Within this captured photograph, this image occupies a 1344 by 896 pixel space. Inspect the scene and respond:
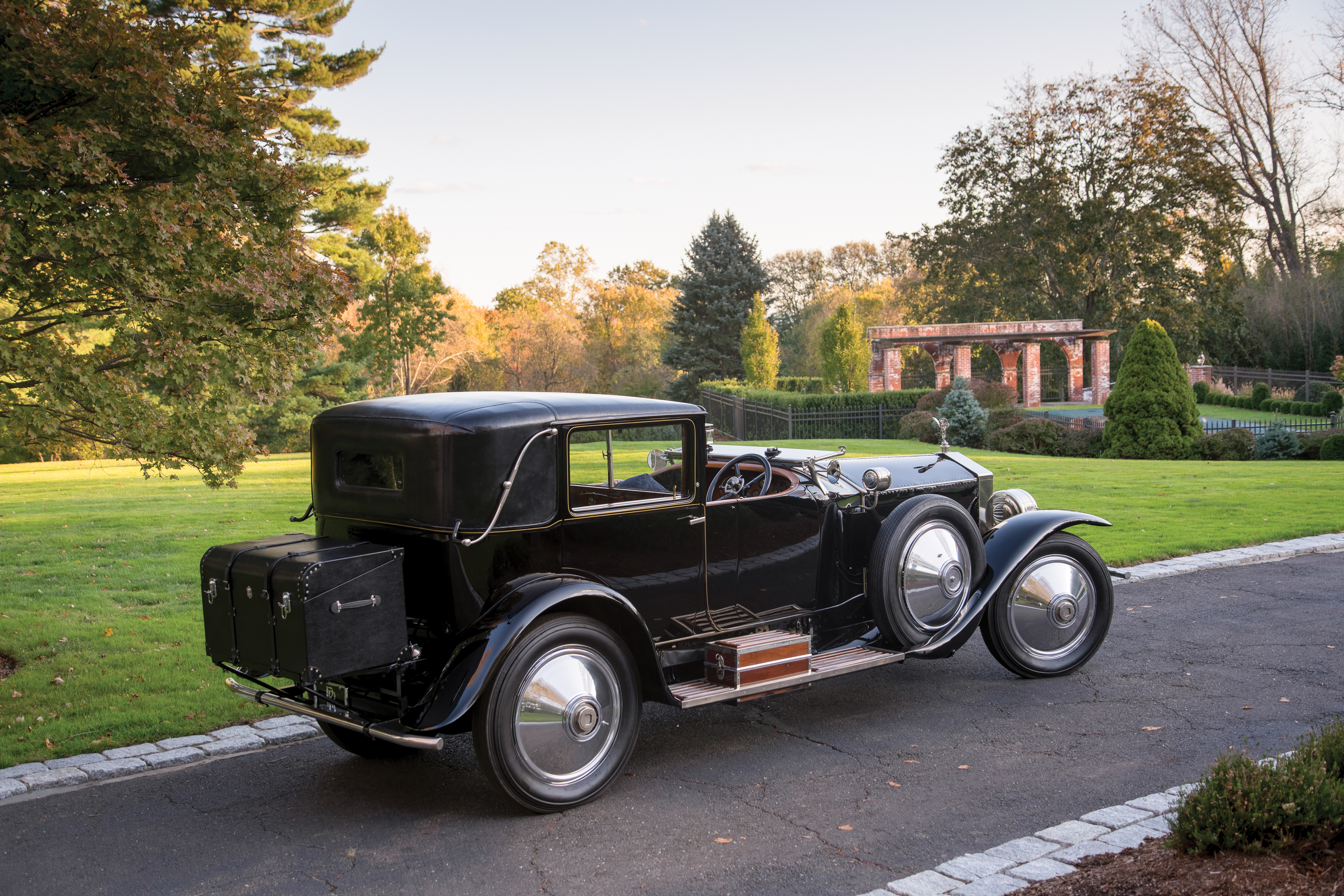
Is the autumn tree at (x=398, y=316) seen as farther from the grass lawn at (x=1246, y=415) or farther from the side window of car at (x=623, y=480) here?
the grass lawn at (x=1246, y=415)

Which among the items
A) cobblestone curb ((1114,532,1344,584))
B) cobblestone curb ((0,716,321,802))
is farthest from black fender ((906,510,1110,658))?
cobblestone curb ((0,716,321,802))

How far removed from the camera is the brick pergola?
115 ft

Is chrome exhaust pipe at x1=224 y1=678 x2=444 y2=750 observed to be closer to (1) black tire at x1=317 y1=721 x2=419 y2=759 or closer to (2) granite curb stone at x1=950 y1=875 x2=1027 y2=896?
(1) black tire at x1=317 y1=721 x2=419 y2=759

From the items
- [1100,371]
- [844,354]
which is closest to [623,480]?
[844,354]

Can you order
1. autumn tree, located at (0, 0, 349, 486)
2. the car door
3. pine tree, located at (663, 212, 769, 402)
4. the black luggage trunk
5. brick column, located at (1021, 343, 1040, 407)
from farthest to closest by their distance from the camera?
pine tree, located at (663, 212, 769, 402) → brick column, located at (1021, 343, 1040, 407) → autumn tree, located at (0, 0, 349, 486) → the car door → the black luggage trunk

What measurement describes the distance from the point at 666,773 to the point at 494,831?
0.97 meters

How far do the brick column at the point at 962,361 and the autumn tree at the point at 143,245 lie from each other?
31699 mm

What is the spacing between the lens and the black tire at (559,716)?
13.7 feet

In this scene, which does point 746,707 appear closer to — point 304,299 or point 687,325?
point 304,299

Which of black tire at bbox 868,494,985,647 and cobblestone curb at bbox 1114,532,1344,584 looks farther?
cobblestone curb at bbox 1114,532,1344,584

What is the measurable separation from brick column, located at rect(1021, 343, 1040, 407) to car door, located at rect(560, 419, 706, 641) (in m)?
34.2

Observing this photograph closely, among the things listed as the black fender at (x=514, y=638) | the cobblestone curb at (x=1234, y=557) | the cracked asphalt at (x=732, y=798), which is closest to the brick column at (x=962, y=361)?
the cobblestone curb at (x=1234, y=557)

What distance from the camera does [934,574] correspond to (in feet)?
18.6

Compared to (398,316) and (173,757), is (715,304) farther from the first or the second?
(173,757)
